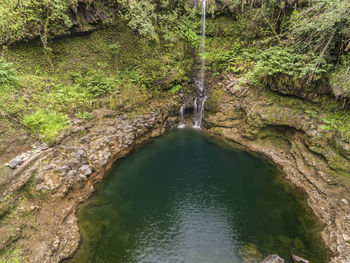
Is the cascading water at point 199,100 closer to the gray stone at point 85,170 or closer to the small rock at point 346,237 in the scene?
the gray stone at point 85,170

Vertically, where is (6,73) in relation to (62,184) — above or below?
above

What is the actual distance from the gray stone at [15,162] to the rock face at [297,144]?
13587 millimetres

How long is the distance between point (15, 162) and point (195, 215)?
31.9ft

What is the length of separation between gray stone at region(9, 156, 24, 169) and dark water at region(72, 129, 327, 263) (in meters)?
4.03

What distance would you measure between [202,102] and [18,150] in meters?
14.1

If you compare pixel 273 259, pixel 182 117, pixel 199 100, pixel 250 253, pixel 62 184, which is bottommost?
pixel 250 253

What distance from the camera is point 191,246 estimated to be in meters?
8.48

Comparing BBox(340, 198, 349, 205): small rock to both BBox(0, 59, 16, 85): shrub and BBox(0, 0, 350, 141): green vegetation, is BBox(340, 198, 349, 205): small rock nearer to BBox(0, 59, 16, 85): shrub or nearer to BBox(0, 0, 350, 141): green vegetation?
BBox(0, 0, 350, 141): green vegetation

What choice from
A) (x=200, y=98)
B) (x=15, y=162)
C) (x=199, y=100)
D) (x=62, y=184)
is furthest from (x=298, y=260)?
(x=15, y=162)

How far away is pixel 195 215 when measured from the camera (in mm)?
9867

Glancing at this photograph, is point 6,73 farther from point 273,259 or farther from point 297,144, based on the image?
point 297,144

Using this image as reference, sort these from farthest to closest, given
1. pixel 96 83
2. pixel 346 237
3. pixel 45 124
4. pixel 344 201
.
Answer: pixel 96 83 → pixel 45 124 → pixel 344 201 → pixel 346 237

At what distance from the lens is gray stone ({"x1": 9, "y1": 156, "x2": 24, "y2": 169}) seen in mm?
9273

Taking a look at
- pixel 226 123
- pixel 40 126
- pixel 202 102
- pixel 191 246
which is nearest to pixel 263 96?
A: pixel 226 123
